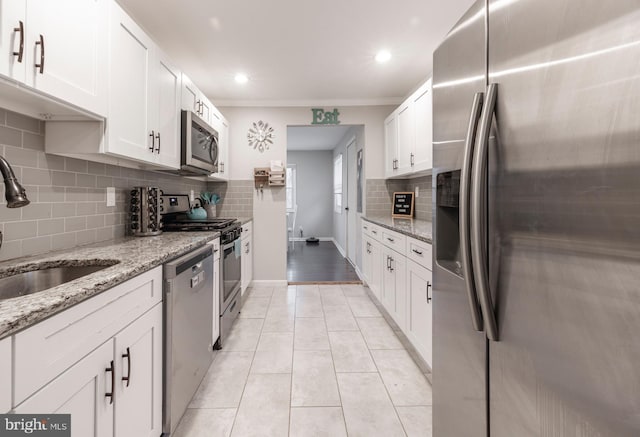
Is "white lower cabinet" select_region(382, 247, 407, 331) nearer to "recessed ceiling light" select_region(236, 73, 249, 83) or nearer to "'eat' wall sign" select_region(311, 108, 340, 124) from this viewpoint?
"'eat' wall sign" select_region(311, 108, 340, 124)

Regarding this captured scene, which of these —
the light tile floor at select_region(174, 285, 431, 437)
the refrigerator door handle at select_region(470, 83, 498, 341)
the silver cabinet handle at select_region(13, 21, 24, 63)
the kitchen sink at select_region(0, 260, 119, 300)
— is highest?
the silver cabinet handle at select_region(13, 21, 24, 63)

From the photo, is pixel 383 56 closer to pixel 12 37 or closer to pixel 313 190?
pixel 12 37

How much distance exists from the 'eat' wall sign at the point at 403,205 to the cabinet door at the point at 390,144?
312mm

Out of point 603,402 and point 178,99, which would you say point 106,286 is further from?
point 178,99

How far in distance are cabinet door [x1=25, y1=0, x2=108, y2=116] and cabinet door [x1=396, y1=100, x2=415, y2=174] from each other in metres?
2.57

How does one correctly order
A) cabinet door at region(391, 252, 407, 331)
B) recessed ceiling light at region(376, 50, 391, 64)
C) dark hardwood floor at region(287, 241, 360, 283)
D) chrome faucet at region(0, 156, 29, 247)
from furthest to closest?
dark hardwood floor at region(287, 241, 360, 283) → recessed ceiling light at region(376, 50, 391, 64) → cabinet door at region(391, 252, 407, 331) → chrome faucet at region(0, 156, 29, 247)

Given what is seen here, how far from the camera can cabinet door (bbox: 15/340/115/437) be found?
0.73 m

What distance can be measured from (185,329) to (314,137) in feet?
18.2

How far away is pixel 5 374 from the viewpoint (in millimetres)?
626

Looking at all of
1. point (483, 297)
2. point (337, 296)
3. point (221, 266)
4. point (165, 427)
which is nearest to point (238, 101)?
point (221, 266)

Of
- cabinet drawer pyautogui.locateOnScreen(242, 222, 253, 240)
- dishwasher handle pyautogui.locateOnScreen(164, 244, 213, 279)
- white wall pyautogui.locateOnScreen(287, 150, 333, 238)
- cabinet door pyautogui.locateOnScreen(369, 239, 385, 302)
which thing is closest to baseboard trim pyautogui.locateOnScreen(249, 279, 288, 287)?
cabinet drawer pyautogui.locateOnScreen(242, 222, 253, 240)

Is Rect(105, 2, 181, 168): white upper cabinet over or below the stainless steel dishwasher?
over

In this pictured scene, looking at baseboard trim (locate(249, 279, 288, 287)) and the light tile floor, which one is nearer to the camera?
the light tile floor

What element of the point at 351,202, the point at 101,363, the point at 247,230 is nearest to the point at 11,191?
the point at 101,363
